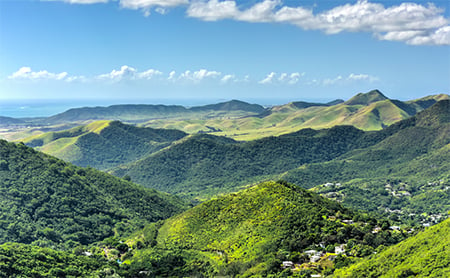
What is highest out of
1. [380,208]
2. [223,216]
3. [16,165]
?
[16,165]

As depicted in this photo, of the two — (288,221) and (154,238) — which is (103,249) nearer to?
(154,238)

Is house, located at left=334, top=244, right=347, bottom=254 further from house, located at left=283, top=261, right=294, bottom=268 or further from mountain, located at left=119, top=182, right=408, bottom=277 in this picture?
house, located at left=283, top=261, right=294, bottom=268

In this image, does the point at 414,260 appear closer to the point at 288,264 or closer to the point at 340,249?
the point at 340,249

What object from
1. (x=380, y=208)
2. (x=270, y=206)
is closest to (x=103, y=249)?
(x=270, y=206)

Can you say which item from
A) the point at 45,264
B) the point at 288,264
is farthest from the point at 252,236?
the point at 45,264

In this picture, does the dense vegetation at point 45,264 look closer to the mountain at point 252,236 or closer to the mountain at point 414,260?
the mountain at point 252,236
